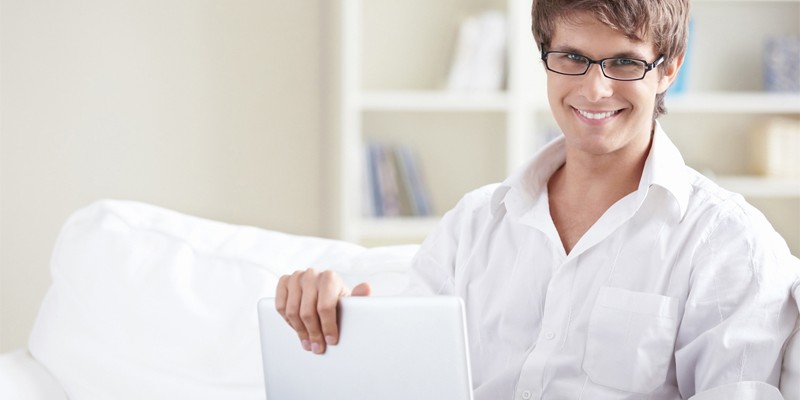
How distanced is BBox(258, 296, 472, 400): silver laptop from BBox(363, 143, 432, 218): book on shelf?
2.06 meters

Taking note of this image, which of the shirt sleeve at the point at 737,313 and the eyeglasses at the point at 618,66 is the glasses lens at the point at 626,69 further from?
the shirt sleeve at the point at 737,313

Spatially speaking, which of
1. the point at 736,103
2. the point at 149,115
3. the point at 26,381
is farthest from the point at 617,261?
the point at 149,115

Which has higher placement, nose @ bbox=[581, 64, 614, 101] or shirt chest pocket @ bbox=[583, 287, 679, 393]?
nose @ bbox=[581, 64, 614, 101]

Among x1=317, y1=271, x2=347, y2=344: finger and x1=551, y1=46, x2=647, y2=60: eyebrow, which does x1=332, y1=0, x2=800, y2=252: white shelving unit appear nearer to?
x1=551, y1=46, x2=647, y2=60: eyebrow

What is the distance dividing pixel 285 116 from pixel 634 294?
225 centimetres

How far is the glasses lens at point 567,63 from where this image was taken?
1361mm

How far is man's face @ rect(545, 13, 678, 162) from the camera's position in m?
1.33

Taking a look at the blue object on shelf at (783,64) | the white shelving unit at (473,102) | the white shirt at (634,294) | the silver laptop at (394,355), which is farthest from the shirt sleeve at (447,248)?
the blue object on shelf at (783,64)

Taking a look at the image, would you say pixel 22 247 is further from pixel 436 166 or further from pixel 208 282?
pixel 208 282

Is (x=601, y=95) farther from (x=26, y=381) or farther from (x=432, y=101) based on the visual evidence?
(x=432, y=101)

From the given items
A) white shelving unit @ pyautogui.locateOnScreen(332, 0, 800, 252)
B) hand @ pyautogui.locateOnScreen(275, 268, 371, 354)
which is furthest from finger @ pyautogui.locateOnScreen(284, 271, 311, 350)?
white shelving unit @ pyautogui.locateOnScreen(332, 0, 800, 252)

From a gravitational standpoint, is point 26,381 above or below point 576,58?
below

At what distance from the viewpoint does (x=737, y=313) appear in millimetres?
1209

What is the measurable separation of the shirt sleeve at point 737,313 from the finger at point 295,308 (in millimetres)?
484
